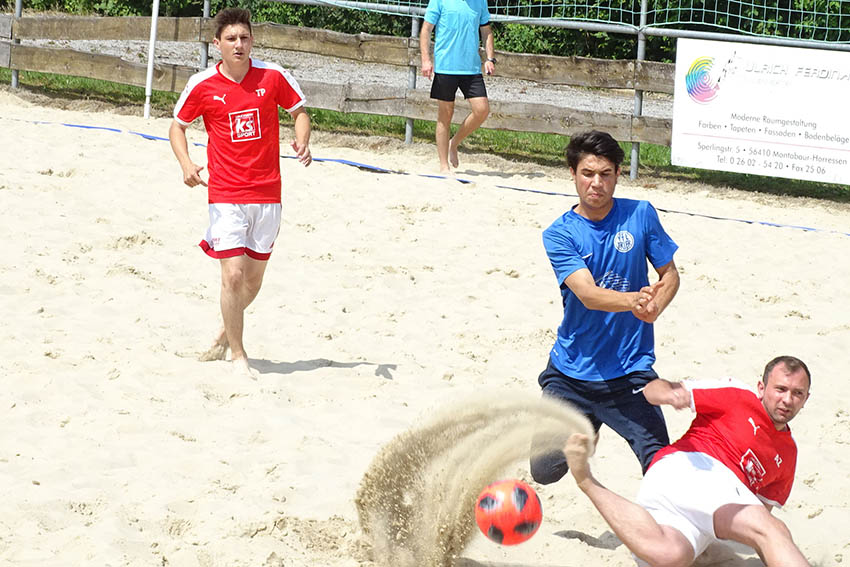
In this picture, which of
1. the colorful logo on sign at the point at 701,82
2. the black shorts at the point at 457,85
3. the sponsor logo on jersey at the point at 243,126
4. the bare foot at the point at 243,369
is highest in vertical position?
the colorful logo on sign at the point at 701,82

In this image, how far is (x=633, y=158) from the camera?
1059cm

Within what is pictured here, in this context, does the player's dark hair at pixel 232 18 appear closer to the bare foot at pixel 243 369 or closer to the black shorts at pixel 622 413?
the bare foot at pixel 243 369

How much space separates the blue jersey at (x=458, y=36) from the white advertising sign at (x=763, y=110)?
1.99m

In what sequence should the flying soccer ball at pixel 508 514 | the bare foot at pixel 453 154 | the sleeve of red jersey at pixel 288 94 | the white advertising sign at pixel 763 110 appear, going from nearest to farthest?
the flying soccer ball at pixel 508 514 → the sleeve of red jersey at pixel 288 94 → the white advertising sign at pixel 763 110 → the bare foot at pixel 453 154

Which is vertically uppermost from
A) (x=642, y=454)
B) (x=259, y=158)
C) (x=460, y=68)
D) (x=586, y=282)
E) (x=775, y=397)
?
(x=460, y=68)

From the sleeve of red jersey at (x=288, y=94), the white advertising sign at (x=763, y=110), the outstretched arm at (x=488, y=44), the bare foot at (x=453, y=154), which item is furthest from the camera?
the bare foot at (x=453, y=154)

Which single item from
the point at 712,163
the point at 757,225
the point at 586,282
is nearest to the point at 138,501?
the point at 586,282

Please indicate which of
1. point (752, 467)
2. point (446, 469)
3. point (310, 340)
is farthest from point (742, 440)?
point (310, 340)

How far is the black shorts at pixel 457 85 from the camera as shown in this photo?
9.81 metres

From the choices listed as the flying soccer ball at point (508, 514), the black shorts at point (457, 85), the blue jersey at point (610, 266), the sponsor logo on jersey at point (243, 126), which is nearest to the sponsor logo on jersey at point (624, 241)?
the blue jersey at point (610, 266)

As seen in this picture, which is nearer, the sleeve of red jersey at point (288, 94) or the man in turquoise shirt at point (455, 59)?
the sleeve of red jersey at point (288, 94)

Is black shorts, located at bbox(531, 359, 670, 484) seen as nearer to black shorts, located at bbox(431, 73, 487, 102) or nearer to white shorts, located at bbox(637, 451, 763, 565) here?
white shorts, located at bbox(637, 451, 763, 565)

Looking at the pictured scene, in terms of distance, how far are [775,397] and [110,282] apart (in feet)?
13.9

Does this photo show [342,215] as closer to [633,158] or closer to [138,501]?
[633,158]
